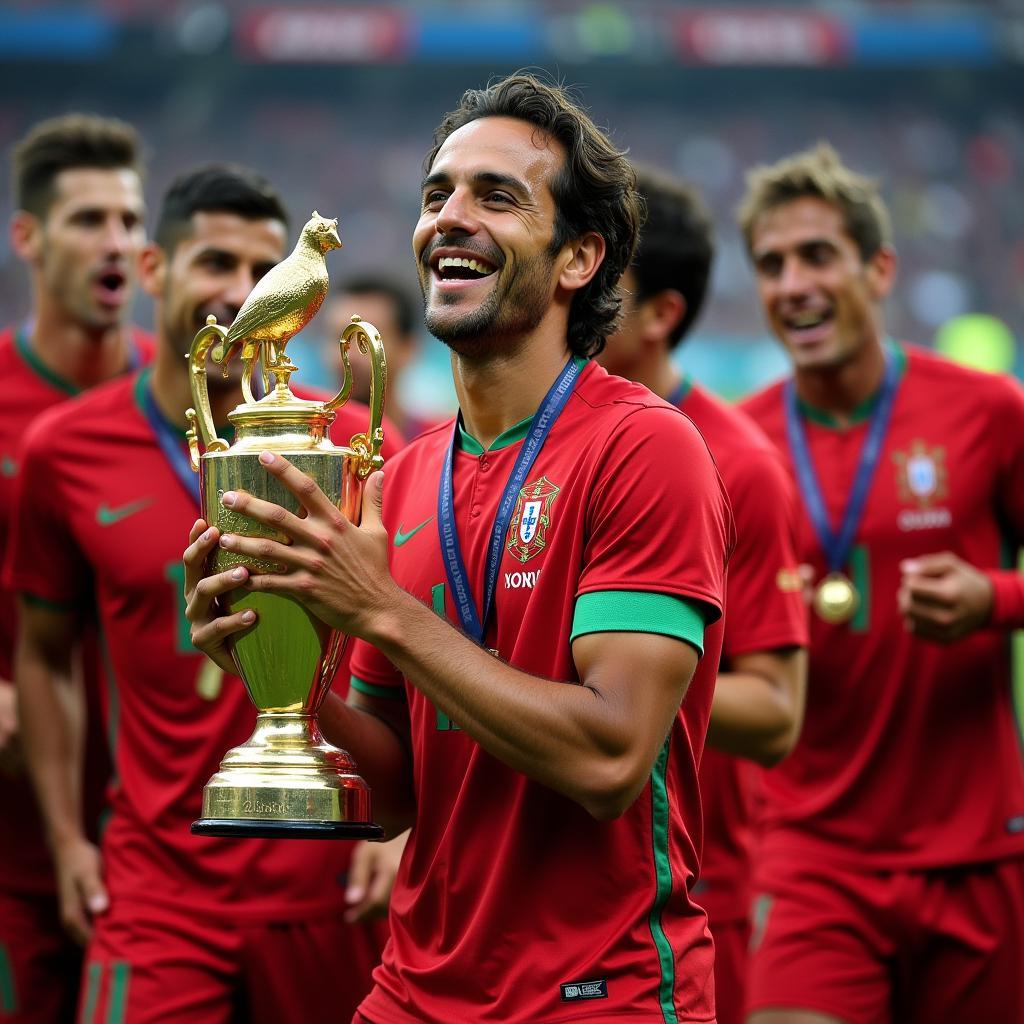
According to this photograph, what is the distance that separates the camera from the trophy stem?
9.02 feet

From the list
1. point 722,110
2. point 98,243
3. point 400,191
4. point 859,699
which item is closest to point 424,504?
point 859,699

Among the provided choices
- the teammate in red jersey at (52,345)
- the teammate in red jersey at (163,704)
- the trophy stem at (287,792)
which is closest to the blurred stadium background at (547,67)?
the teammate in red jersey at (52,345)

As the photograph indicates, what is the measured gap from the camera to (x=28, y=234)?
616 centimetres

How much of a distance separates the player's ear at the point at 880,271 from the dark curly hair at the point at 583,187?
2.45 m

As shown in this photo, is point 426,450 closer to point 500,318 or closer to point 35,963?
point 500,318

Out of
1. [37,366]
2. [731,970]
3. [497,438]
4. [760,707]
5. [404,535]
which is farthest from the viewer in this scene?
[37,366]

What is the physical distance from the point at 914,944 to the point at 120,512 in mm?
2424

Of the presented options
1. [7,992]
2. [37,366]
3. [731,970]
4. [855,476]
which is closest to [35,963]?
[7,992]

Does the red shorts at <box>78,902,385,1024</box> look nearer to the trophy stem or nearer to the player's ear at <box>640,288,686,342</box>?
the trophy stem

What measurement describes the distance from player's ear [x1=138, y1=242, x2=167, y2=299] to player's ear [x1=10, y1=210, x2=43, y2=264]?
1.27 m

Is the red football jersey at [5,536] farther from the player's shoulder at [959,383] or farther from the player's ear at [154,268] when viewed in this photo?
the player's shoulder at [959,383]

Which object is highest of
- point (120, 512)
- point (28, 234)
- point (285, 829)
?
point (28, 234)

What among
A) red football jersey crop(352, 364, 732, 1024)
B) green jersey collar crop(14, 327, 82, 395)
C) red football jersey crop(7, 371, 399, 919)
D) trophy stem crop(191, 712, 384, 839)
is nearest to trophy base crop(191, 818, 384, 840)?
trophy stem crop(191, 712, 384, 839)

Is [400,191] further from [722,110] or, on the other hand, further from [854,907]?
[854,907]
